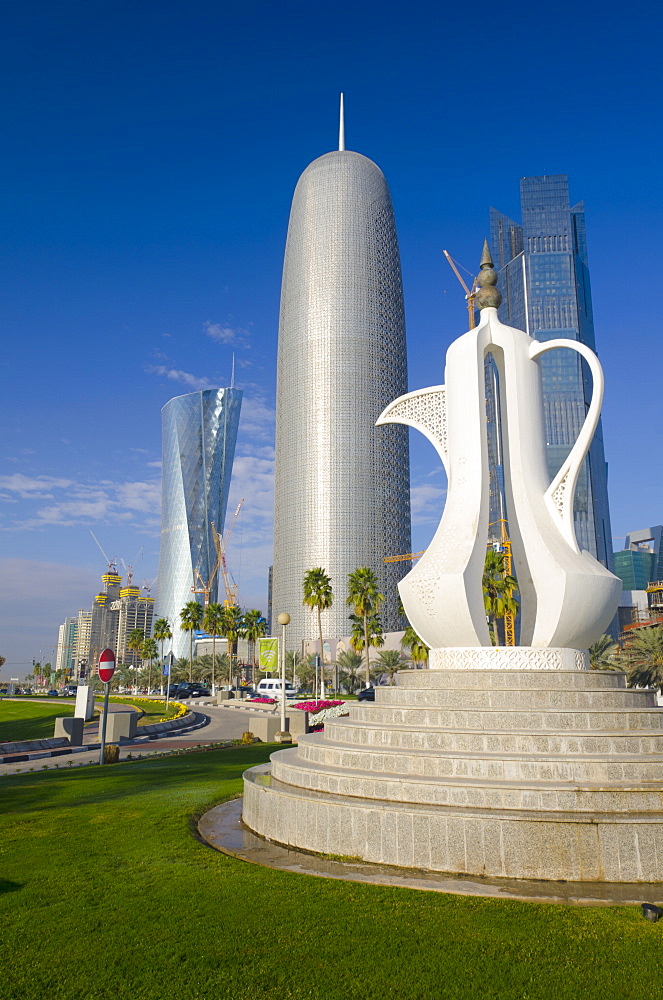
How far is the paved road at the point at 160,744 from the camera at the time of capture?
20473 millimetres

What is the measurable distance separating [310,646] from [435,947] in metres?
101

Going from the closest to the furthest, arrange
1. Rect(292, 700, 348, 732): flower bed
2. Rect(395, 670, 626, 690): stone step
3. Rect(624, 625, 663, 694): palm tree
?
Rect(395, 670, 626, 690): stone step < Rect(292, 700, 348, 732): flower bed < Rect(624, 625, 663, 694): palm tree

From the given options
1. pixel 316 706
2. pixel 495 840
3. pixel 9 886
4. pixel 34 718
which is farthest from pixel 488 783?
pixel 34 718

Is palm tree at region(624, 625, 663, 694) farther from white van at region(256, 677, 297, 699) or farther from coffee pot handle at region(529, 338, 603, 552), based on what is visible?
white van at region(256, 677, 297, 699)

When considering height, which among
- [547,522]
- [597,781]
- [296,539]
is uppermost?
[296,539]

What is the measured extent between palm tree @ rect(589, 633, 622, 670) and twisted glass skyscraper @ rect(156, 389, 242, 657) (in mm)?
130322

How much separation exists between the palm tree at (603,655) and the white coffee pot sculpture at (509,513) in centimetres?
2745

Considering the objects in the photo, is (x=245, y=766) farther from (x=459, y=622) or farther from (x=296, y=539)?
(x=296, y=539)

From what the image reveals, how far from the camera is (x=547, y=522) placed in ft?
51.8

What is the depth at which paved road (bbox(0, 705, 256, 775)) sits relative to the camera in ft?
67.2

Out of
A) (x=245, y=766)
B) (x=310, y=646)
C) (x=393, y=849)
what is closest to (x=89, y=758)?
(x=245, y=766)

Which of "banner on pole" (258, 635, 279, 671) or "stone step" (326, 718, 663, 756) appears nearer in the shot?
"stone step" (326, 718, 663, 756)

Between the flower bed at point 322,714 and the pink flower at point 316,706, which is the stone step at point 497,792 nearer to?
the flower bed at point 322,714

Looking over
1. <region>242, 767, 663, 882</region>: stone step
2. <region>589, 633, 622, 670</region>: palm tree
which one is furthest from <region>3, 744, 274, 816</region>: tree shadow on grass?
<region>589, 633, 622, 670</region>: palm tree
